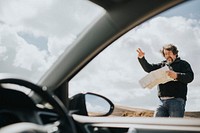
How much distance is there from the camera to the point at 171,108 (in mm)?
3580

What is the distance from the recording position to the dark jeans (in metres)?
3.48

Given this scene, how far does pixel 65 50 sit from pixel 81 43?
0.14 m

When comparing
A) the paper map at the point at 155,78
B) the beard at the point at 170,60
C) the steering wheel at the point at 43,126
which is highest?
the beard at the point at 170,60

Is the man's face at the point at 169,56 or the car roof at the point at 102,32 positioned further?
the man's face at the point at 169,56

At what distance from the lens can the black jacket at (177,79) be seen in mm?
3773

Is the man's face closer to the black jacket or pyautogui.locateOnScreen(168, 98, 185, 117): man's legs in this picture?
the black jacket

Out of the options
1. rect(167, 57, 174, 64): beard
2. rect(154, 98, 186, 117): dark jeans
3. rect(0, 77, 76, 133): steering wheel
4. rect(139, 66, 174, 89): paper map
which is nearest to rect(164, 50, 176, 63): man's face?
rect(167, 57, 174, 64): beard

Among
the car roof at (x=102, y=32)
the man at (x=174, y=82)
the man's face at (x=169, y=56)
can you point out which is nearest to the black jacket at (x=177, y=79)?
the man at (x=174, y=82)

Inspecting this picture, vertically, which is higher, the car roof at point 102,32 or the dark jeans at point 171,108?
the car roof at point 102,32

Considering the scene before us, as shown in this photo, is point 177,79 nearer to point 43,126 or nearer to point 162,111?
point 162,111

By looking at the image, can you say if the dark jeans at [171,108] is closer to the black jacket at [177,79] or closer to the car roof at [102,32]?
the black jacket at [177,79]

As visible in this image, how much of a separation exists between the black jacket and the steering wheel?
195cm

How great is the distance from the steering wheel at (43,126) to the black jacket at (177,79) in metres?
1.95

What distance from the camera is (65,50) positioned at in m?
2.79
